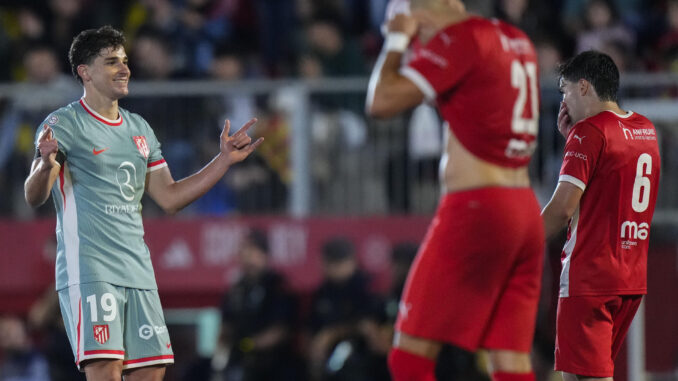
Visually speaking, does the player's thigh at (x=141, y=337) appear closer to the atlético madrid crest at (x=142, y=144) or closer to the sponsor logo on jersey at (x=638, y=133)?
the atlético madrid crest at (x=142, y=144)

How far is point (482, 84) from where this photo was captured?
5.64 metres

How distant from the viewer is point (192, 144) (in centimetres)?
1148

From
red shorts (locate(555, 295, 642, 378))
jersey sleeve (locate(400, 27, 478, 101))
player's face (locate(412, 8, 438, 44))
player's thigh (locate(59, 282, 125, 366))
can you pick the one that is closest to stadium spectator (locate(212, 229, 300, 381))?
player's thigh (locate(59, 282, 125, 366))

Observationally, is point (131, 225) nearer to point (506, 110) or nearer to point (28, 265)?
point (506, 110)

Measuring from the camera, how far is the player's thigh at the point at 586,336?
20.1 feet

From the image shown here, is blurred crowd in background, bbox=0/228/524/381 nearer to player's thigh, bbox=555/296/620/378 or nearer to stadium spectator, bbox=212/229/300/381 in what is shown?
stadium spectator, bbox=212/229/300/381

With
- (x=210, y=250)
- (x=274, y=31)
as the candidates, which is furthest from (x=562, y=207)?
(x=274, y=31)

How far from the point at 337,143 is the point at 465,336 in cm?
582

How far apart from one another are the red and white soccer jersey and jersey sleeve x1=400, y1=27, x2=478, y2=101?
2.98 feet

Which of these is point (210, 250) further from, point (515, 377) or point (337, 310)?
point (515, 377)

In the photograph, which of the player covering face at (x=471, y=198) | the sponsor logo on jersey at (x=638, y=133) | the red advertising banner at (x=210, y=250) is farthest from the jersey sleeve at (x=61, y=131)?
the red advertising banner at (x=210, y=250)

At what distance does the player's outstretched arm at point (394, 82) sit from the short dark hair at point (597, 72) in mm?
1034

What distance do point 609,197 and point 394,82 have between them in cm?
141

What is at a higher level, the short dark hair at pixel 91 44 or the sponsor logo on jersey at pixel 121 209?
the short dark hair at pixel 91 44
